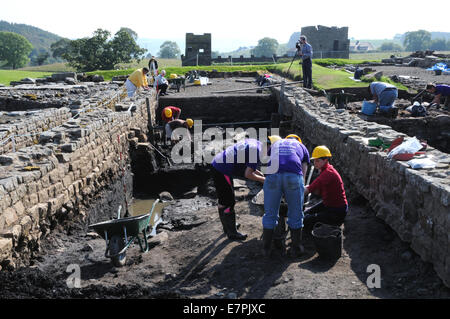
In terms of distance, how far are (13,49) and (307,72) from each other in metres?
84.5

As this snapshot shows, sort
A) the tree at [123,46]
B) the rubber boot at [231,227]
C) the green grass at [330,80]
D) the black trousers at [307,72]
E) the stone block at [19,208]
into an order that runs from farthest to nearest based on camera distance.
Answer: the tree at [123,46]
the green grass at [330,80]
the black trousers at [307,72]
the rubber boot at [231,227]
the stone block at [19,208]

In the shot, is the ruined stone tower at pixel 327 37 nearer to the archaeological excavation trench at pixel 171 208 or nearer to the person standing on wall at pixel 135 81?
the person standing on wall at pixel 135 81

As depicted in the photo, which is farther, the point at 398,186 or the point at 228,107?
→ the point at 228,107

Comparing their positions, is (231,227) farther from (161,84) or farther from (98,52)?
(98,52)

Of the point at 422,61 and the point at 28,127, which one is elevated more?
the point at 422,61

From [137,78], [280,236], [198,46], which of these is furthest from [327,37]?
[280,236]

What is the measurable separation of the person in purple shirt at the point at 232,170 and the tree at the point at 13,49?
282ft

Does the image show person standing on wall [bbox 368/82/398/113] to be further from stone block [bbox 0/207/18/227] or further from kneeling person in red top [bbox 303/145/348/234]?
stone block [bbox 0/207/18/227]

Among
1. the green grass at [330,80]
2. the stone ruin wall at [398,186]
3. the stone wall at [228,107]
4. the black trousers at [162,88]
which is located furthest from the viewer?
the black trousers at [162,88]

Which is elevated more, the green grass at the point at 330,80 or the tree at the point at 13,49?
the tree at the point at 13,49

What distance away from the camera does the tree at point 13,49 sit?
8324cm

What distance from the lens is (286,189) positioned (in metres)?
5.48

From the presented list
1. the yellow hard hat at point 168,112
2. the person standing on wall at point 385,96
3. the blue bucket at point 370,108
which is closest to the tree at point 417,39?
the person standing on wall at point 385,96
